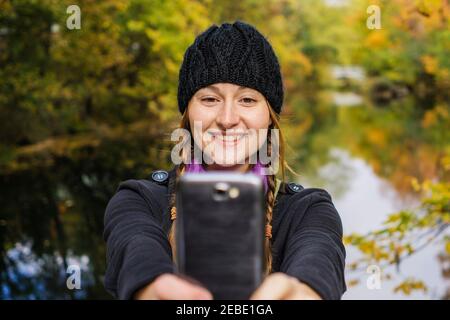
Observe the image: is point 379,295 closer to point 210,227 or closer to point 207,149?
point 207,149

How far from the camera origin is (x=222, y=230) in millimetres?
1022

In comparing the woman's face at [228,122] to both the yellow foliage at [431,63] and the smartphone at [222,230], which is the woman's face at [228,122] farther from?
the yellow foliage at [431,63]

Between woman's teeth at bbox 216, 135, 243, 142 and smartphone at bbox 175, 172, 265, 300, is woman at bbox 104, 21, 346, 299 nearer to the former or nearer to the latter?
woman's teeth at bbox 216, 135, 243, 142

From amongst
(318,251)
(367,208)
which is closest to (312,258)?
(318,251)

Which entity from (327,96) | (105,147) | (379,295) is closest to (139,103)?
(105,147)

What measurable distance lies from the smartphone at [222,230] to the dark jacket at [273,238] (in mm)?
196

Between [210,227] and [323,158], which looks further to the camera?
[323,158]

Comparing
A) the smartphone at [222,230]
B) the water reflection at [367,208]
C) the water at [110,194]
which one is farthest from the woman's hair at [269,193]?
the water reflection at [367,208]

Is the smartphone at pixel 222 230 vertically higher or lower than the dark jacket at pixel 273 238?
higher

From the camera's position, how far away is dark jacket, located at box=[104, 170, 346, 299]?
4.16 ft

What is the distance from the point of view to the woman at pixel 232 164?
1.49 meters

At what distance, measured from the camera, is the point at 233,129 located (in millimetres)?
1604
